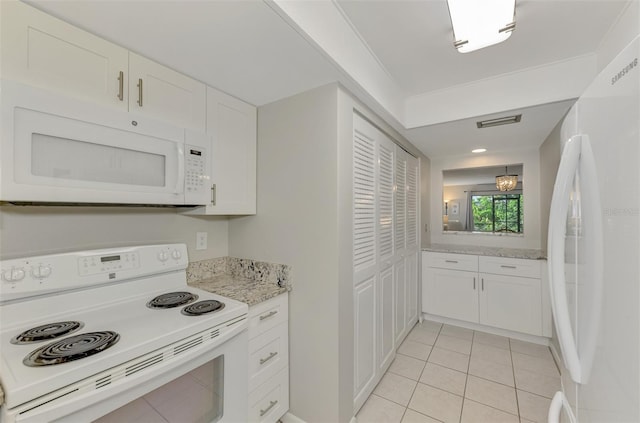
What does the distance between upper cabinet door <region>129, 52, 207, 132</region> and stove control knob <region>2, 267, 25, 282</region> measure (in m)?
0.81

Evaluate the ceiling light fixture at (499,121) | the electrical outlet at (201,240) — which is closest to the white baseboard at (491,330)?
the ceiling light fixture at (499,121)

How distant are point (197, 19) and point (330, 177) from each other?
93cm

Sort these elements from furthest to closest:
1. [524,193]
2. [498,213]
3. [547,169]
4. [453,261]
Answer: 1. [498,213]
2. [524,193]
3. [453,261]
4. [547,169]

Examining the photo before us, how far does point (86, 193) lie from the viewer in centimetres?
110

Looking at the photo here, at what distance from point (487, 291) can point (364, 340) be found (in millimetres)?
1807

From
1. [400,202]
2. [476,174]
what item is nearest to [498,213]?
[476,174]

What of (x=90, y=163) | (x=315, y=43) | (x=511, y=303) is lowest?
(x=511, y=303)

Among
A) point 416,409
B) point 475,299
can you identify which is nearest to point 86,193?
point 416,409

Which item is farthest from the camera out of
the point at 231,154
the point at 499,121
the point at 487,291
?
the point at 487,291

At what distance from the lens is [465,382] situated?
2.05 metres

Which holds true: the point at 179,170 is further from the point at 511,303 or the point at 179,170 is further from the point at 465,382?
the point at 511,303

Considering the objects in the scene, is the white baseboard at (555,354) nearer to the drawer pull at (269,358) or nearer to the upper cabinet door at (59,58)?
the drawer pull at (269,358)

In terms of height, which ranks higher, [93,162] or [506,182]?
[506,182]

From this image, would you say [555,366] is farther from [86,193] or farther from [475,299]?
[86,193]
